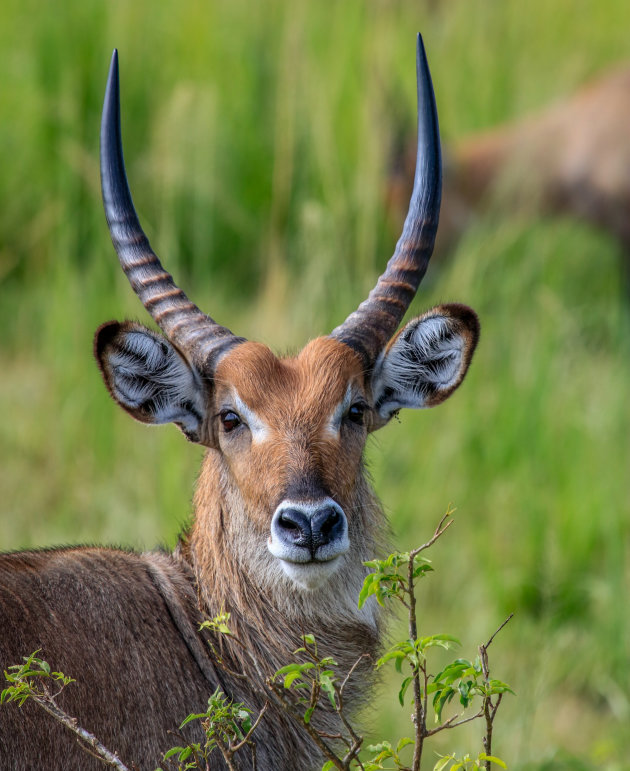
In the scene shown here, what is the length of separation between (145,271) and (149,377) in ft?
1.15

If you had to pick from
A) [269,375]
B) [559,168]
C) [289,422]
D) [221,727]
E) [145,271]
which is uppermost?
[559,168]

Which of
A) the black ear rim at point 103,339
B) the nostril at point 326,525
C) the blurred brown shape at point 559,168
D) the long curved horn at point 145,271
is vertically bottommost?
the nostril at point 326,525

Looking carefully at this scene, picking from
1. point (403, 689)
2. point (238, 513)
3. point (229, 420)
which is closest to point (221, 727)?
point (403, 689)

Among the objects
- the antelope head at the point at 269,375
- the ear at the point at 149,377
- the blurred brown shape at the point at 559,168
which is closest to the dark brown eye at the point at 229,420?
the antelope head at the point at 269,375

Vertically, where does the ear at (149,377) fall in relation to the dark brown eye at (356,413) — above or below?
above

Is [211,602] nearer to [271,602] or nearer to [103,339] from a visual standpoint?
[271,602]

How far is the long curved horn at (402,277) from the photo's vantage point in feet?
12.8

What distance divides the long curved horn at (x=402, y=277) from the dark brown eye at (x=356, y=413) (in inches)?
6.2

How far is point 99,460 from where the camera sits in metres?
7.02

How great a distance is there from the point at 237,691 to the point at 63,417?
12.6 ft

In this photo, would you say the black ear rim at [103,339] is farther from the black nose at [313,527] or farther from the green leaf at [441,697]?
the green leaf at [441,697]

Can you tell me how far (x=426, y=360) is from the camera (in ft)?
13.5

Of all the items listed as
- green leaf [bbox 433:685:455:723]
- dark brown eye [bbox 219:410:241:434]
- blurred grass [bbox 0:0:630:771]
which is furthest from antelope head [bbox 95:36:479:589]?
blurred grass [bbox 0:0:630:771]

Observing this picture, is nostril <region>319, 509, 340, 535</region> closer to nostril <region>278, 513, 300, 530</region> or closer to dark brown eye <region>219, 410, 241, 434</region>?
nostril <region>278, 513, 300, 530</region>
